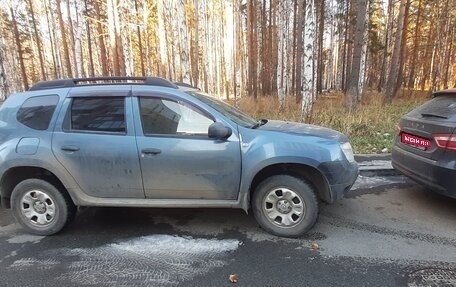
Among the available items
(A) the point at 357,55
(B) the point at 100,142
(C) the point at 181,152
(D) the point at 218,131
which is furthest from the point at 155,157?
(A) the point at 357,55

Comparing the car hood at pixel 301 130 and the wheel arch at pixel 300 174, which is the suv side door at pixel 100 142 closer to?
the wheel arch at pixel 300 174

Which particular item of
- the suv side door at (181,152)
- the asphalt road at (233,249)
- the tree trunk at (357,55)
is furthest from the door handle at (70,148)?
the tree trunk at (357,55)

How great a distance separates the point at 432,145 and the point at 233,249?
2.87m

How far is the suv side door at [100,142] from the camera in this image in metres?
3.71

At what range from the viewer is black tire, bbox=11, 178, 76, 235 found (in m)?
3.91

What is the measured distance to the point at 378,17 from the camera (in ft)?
99.1

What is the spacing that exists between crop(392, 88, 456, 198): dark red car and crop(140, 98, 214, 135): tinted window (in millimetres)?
2862

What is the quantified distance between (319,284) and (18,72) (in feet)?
137

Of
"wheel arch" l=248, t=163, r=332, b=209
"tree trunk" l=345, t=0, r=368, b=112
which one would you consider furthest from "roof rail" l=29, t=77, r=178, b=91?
"tree trunk" l=345, t=0, r=368, b=112

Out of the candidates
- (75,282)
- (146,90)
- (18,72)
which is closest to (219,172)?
(146,90)

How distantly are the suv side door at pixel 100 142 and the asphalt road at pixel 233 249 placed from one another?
0.65 m

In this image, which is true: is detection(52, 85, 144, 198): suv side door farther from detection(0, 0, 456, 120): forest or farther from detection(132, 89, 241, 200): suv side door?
detection(0, 0, 456, 120): forest

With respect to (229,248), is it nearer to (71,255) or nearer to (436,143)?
(71,255)

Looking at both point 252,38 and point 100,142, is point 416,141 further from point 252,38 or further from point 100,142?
point 252,38
